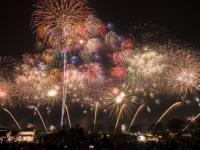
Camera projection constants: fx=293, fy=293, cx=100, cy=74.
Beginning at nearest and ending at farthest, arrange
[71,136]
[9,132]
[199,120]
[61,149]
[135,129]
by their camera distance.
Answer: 1. [61,149]
2. [71,136]
3. [9,132]
4. [199,120]
5. [135,129]

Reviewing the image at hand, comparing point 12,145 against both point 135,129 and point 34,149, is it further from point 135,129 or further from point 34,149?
point 135,129

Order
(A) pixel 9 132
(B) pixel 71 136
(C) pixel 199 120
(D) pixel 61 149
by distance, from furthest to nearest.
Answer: (C) pixel 199 120, (A) pixel 9 132, (B) pixel 71 136, (D) pixel 61 149

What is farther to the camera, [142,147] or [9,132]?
[9,132]

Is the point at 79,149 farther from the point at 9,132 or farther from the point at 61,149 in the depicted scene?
the point at 9,132

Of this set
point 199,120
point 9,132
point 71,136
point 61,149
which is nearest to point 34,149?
point 61,149

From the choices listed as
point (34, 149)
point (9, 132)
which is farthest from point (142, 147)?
point (9, 132)

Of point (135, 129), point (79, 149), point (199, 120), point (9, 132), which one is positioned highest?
point (79, 149)

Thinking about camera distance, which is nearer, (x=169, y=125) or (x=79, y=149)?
(x=79, y=149)

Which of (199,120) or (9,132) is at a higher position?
(9,132)

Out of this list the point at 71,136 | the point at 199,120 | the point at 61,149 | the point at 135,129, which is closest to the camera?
the point at 61,149
